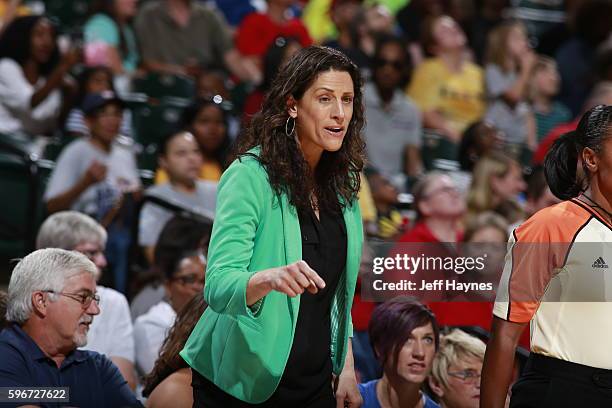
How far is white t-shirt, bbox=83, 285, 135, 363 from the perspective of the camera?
14.9 ft

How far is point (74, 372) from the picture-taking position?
363 centimetres

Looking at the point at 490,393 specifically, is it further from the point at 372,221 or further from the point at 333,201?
the point at 372,221

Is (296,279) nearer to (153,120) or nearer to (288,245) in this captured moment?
(288,245)

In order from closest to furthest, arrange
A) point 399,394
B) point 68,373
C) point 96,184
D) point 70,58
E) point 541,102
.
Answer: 1. point 68,373
2. point 399,394
3. point 96,184
4. point 70,58
5. point 541,102

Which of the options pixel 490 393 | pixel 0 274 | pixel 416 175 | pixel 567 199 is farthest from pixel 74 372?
pixel 416 175

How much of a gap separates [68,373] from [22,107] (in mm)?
3877

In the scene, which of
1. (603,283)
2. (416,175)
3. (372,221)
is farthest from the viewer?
(416,175)

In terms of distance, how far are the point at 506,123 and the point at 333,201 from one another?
5.83m

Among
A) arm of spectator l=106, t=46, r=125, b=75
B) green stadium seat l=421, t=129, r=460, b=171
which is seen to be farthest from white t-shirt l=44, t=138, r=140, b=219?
green stadium seat l=421, t=129, r=460, b=171

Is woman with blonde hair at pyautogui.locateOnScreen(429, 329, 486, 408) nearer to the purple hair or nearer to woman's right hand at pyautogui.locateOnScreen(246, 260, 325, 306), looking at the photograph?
the purple hair

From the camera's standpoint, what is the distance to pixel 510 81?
29.4 feet

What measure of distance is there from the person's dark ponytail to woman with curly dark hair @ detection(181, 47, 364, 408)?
1.72ft

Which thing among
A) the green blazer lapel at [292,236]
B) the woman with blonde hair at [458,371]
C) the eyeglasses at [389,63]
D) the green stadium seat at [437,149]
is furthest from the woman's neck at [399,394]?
the eyeglasses at [389,63]
